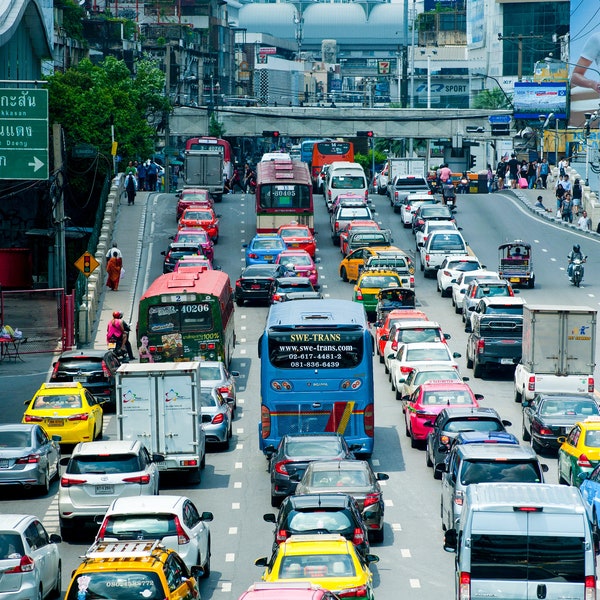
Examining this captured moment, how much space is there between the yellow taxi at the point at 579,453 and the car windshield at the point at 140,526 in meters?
8.06

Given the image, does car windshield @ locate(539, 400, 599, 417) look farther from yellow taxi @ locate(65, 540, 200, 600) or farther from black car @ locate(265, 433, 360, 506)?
yellow taxi @ locate(65, 540, 200, 600)

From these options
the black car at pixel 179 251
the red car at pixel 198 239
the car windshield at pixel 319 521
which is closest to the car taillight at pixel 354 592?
the car windshield at pixel 319 521

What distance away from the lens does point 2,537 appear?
19172 millimetres

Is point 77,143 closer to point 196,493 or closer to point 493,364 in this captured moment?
point 493,364

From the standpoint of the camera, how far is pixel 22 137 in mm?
37281

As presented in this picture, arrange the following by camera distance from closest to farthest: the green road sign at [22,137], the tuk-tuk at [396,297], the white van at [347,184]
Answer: the green road sign at [22,137]
the tuk-tuk at [396,297]
the white van at [347,184]

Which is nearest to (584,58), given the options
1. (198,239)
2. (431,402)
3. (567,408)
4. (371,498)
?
(198,239)

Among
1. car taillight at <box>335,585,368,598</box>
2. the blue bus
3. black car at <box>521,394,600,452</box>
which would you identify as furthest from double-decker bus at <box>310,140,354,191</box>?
car taillight at <box>335,585,368,598</box>

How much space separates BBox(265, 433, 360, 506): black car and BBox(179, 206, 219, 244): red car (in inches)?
1481

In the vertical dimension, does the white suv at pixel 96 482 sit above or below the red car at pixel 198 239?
below

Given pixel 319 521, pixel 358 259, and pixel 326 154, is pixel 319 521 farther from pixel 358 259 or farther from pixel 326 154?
pixel 326 154

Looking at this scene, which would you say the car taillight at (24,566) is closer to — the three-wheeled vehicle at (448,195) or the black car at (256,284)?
the black car at (256,284)

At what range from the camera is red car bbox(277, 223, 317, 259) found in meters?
59.3

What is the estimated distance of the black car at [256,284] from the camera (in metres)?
50.8
